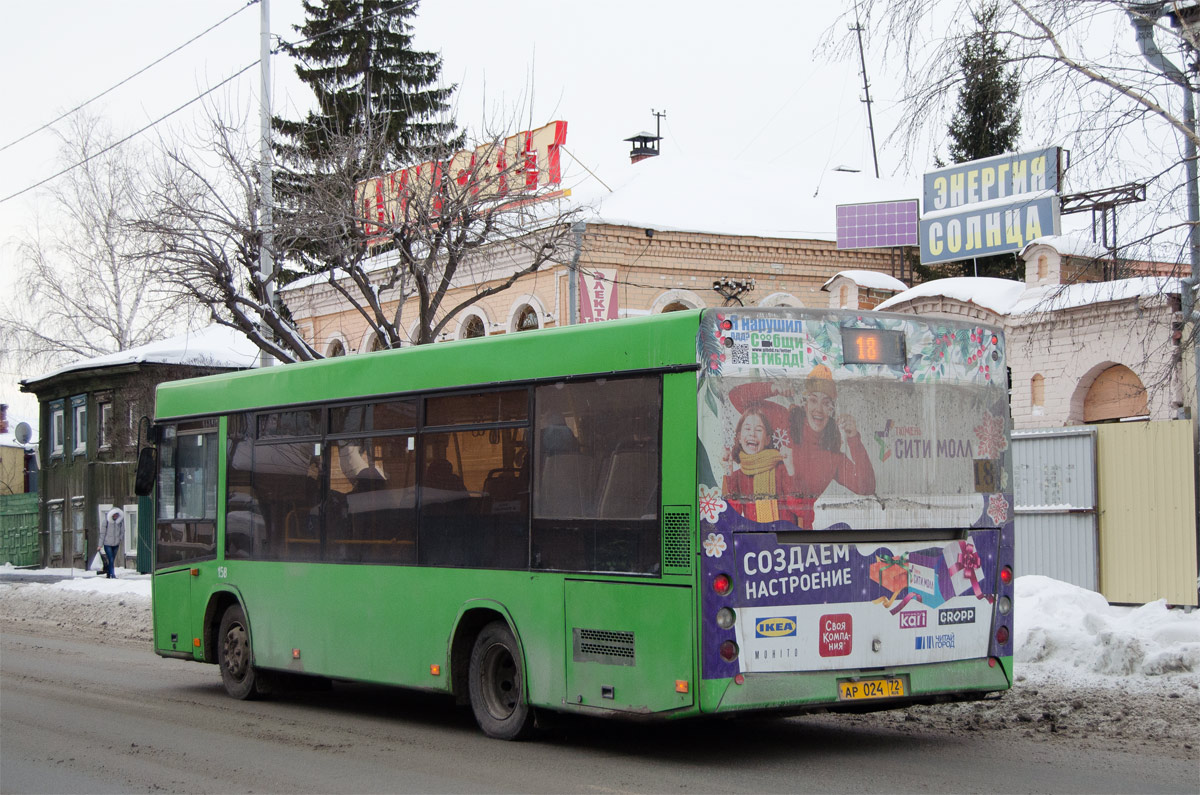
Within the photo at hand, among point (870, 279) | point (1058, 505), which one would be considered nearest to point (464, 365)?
point (1058, 505)

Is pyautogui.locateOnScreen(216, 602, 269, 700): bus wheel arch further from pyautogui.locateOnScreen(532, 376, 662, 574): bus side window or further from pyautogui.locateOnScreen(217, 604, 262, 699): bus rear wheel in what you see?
pyautogui.locateOnScreen(532, 376, 662, 574): bus side window

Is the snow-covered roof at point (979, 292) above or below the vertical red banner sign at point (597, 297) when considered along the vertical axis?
below

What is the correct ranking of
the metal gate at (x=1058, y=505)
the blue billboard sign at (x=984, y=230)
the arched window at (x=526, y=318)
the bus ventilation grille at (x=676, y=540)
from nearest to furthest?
the bus ventilation grille at (x=676, y=540)
the metal gate at (x=1058, y=505)
the blue billboard sign at (x=984, y=230)
the arched window at (x=526, y=318)

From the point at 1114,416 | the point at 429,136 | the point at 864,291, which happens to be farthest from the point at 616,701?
the point at 429,136

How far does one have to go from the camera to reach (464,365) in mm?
9859

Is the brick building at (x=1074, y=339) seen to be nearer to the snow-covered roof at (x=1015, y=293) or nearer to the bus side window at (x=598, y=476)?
the snow-covered roof at (x=1015, y=293)

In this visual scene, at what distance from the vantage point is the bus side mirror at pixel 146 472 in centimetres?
1334

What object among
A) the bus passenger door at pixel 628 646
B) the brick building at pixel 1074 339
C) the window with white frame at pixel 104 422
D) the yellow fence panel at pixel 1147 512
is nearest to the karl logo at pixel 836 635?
the bus passenger door at pixel 628 646

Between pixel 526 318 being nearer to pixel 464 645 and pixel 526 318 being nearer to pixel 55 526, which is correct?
pixel 55 526

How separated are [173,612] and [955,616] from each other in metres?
7.95

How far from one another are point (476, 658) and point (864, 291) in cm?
1927

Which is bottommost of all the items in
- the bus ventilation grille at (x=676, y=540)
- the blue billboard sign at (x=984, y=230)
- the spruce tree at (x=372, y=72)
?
the bus ventilation grille at (x=676, y=540)

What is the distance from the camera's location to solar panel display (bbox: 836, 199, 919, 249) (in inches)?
1228

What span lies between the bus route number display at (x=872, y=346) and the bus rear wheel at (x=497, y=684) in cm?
298
